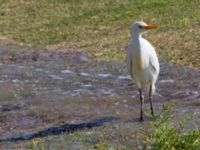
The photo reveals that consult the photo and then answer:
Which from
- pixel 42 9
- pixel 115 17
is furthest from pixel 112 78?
pixel 42 9

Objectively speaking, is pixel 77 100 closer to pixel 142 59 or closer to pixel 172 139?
pixel 142 59

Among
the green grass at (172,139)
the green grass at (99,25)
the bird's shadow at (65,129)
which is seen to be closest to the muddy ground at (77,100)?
the bird's shadow at (65,129)

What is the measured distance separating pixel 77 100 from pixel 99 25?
850cm

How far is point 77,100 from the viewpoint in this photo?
11.9 m

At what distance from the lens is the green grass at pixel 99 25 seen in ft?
53.0

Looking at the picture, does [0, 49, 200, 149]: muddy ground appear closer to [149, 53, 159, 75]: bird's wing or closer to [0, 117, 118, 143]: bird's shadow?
[0, 117, 118, 143]: bird's shadow

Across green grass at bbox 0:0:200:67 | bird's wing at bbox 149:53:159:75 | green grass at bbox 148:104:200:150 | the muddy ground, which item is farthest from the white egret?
green grass at bbox 0:0:200:67

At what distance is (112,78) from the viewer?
13.6 m

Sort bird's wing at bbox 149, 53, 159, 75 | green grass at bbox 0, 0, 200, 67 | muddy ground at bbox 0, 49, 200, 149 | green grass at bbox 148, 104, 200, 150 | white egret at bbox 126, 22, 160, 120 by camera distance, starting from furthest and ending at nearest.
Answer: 1. green grass at bbox 0, 0, 200, 67
2. bird's wing at bbox 149, 53, 159, 75
3. white egret at bbox 126, 22, 160, 120
4. muddy ground at bbox 0, 49, 200, 149
5. green grass at bbox 148, 104, 200, 150

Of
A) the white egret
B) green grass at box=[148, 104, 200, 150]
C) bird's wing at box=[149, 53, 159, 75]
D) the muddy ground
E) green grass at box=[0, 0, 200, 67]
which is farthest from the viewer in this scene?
green grass at box=[0, 0, 200, 67]

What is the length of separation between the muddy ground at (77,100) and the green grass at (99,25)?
1.16 m

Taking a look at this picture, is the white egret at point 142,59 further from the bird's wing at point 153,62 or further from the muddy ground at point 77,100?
the muddy ground at point 77,100

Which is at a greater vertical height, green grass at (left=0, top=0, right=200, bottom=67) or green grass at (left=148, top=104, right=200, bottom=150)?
green grass at (left=148, top=104, right=200, bottom=150)

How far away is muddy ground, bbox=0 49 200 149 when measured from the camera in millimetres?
9711
